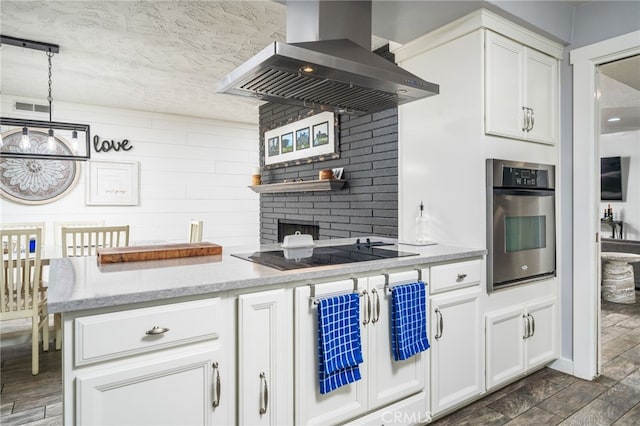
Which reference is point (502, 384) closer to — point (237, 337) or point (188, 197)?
point (237, 337)

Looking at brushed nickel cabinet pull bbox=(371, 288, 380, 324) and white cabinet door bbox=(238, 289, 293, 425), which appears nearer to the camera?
white cabinet door bbox=(238, 289, 293, 425)

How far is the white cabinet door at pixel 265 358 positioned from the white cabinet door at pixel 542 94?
1.94 meters

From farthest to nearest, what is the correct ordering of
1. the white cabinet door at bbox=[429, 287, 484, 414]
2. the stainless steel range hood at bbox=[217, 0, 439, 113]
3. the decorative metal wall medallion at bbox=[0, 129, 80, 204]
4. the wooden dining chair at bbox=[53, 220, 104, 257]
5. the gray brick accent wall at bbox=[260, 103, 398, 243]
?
the wooden dining chair at bbox=[53, 220, 104, 257] < the decorative metal wall medallion at bbox=[0, 129, 80, 204] < the gray brick accent wall at bbox=[260, 103, 398, 243] < the white cabinet door at bbox=[429, 287, 484, 414] < the stainless steel range hood at bbox=[217, 0, 439, 113]

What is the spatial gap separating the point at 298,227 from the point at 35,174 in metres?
3.06

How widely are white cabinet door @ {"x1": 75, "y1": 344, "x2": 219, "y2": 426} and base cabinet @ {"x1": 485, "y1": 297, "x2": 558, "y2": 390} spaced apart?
5.20 ft

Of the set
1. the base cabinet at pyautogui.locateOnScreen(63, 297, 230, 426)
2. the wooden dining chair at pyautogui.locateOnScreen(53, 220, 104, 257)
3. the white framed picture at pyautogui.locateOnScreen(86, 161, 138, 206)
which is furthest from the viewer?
the white framed picture at pyautogui.locateOnScreen(86, 161, 138, 206)

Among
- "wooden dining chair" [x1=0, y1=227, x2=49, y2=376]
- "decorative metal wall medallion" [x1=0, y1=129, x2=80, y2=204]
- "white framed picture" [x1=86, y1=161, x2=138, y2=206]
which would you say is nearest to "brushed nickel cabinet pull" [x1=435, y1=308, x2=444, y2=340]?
"wooden dining chair" [x1=0, y1=227, x2=49, y2=376]

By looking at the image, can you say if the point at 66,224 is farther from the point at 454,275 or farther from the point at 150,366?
the point at 454,275

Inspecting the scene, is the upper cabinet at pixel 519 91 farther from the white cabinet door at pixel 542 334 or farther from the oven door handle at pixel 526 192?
the white cabinet door at pixel 542 334

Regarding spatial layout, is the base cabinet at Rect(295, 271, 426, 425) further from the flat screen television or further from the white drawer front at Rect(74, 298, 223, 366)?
the flat screen television

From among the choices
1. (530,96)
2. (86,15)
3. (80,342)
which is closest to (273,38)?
(86,15)

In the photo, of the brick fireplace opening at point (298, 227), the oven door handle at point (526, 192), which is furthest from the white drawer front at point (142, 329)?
the brick fireplace opening at point (298, 227)

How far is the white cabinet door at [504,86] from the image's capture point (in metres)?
2.25

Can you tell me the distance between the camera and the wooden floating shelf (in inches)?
137
